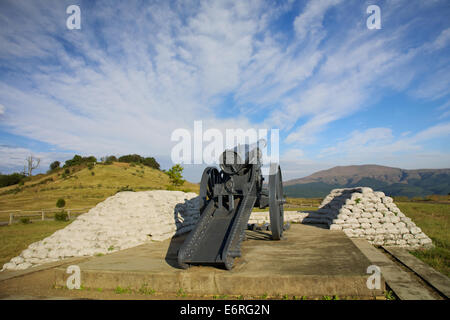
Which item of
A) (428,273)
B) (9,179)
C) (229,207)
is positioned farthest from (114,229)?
(9,179)

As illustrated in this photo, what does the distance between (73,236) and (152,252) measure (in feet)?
7.81

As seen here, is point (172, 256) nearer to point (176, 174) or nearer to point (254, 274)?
point (254, 274)

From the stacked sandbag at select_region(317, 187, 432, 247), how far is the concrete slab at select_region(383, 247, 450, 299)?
1.35 metres

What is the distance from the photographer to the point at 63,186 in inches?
1433

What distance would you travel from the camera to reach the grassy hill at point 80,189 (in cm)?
2673

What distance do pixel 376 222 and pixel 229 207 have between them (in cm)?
506

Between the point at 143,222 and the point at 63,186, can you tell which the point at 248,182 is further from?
the point at 63,186

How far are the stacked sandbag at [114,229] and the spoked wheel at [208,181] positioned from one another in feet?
7.56

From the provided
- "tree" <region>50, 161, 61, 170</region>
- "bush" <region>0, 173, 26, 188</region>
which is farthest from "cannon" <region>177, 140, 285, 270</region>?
"tree" <region>50, 161, 61, 170</region>

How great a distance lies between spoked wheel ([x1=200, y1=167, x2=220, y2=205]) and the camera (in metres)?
5.65

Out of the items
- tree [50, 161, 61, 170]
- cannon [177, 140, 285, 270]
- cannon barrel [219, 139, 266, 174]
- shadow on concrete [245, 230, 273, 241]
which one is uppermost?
tree [50, 161, 61, 170]

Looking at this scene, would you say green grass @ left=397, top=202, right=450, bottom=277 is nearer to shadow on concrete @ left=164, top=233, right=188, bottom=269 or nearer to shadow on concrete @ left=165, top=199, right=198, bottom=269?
shadow on concrete @ left=164, top=233, right=188, bottom=269

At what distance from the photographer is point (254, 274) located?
3.59m
